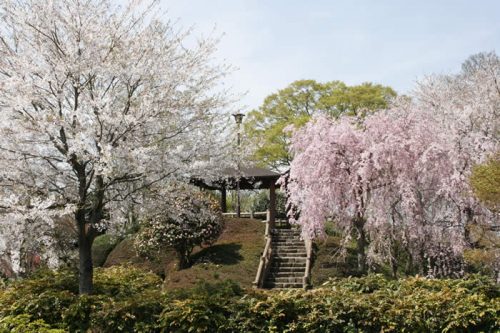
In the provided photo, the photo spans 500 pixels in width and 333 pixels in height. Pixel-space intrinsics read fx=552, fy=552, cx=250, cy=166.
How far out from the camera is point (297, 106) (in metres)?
40.9

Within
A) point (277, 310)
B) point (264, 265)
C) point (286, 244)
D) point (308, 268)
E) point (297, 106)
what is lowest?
point (308, 268)

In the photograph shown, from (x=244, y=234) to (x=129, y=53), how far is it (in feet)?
48.3

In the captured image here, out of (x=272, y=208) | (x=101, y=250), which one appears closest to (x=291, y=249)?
(x=272, y=208)

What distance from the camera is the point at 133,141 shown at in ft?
38.2

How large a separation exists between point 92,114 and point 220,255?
42.3ft

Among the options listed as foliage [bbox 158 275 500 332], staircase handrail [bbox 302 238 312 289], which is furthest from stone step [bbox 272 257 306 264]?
foliage [bbox 158 275 500 332]

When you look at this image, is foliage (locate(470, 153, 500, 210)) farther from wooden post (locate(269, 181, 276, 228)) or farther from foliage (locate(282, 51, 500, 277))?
wooden post (locate(269, 181, 276, 228))

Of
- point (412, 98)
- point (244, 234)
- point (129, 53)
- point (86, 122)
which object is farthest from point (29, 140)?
point (412, 98)

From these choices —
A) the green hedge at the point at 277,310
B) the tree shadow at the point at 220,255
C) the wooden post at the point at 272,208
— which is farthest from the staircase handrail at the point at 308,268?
the green hedge at the point at 277,310

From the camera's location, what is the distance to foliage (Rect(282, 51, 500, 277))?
18156mm

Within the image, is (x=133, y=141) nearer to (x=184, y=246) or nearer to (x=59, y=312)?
(x=59, y=312)

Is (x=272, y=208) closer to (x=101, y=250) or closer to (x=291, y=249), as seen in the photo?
(x=291, y=249)

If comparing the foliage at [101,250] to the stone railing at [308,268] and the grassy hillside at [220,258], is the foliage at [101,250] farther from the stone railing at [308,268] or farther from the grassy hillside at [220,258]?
the stone railing at [308,268]

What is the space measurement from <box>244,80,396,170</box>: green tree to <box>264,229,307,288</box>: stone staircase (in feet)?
39.3
